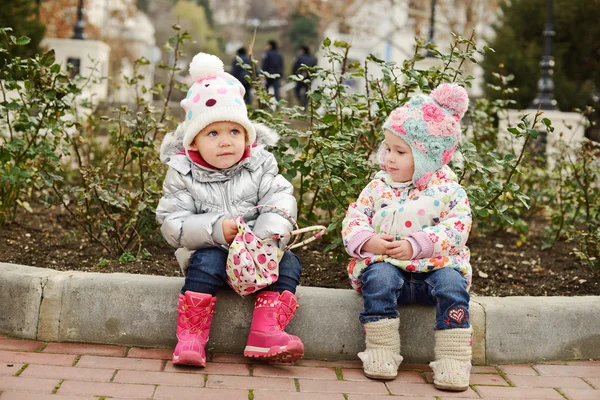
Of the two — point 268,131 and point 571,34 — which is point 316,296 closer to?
point 268,131

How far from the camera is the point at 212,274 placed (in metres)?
3.29

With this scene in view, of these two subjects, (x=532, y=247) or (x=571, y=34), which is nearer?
(x=532, y=247)

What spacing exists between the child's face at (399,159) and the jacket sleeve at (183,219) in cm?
78

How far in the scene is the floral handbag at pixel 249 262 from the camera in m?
3.23

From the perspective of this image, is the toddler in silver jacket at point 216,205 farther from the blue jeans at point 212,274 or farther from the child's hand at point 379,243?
the child's hand at point 379,243

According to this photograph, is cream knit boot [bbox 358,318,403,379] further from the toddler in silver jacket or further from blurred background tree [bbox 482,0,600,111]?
blurred background tree [bbox 482,0,600,111]

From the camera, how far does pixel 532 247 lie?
5176 millimetres

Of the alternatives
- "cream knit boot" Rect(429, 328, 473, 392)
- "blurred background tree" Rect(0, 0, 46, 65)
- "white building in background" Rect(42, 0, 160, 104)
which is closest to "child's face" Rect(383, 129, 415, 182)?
"cream knit boot" Rect(429, 328, 473, 392)

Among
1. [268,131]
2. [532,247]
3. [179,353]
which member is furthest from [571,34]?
[179,353]

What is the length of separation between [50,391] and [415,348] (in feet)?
5.07

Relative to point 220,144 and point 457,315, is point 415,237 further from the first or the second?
point 220,144

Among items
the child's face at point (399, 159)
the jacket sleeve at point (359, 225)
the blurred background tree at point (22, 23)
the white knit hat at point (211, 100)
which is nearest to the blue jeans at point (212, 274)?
the jacket sleeve at point (359, 225)

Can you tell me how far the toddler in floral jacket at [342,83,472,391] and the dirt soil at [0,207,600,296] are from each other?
62cm

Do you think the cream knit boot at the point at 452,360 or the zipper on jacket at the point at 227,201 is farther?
the zipper on jacket at the point at 227,201
